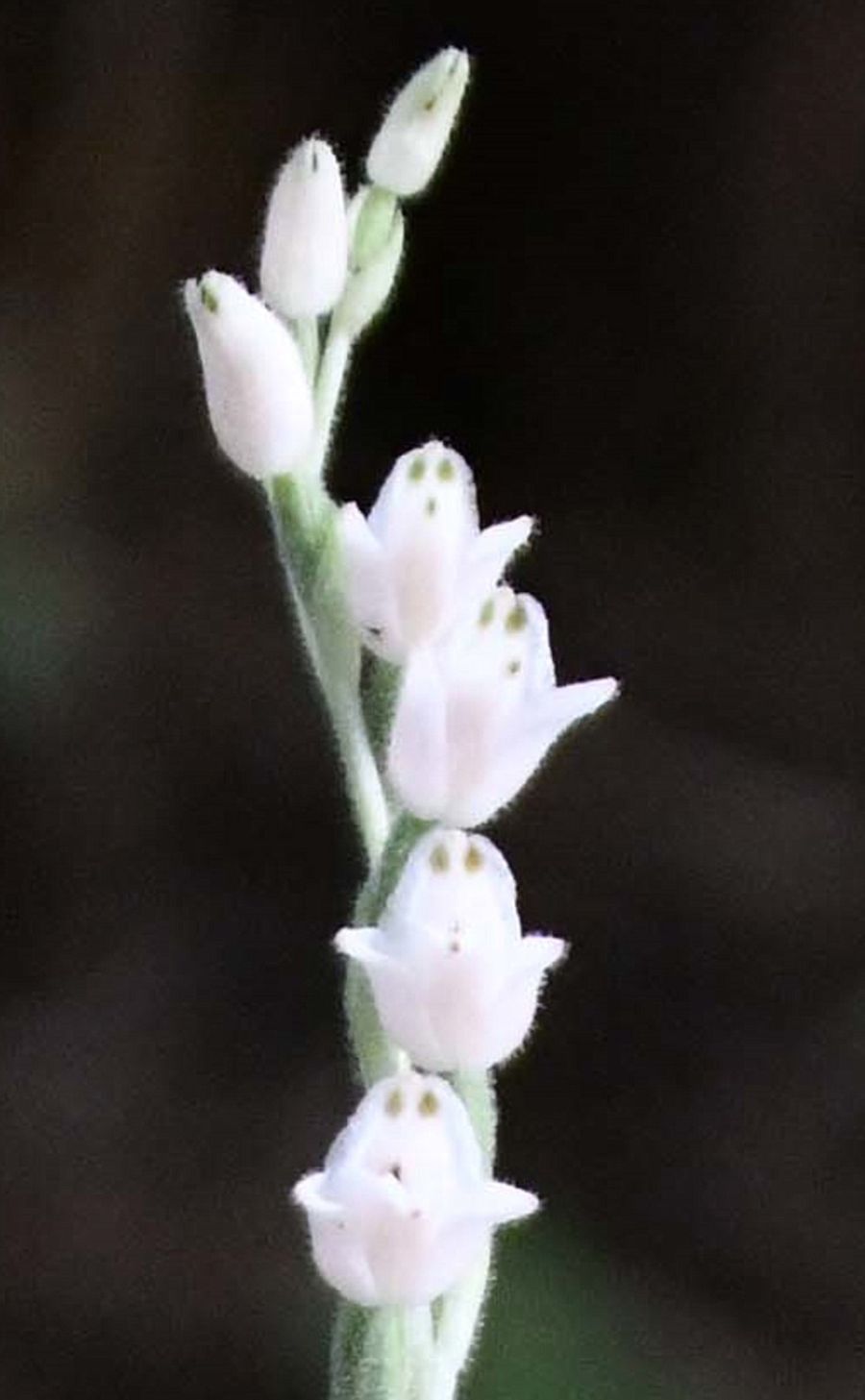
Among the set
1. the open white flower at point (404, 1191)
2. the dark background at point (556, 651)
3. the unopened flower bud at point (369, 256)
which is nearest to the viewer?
the open white flower at point (404, 1191)

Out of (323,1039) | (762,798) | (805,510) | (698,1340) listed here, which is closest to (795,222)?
(805,510)

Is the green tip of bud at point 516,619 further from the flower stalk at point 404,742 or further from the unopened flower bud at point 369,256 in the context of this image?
the unopened flower bud at point 369,256

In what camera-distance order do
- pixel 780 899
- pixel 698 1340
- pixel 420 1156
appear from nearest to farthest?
1. pixel 420 1156
2. pixel 698 1340
3. pixel 780 899

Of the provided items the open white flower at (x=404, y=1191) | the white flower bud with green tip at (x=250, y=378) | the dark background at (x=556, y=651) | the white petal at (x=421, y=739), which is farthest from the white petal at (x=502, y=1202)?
the dark background at (x=556, y=651)

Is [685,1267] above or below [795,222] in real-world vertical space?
below

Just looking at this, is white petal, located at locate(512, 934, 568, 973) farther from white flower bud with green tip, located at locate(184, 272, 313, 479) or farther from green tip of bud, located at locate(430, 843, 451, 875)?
white flower bud with green tip, located at locate(184, 272, 313, 479)

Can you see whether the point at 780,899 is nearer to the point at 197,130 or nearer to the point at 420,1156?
the point at 197,130
